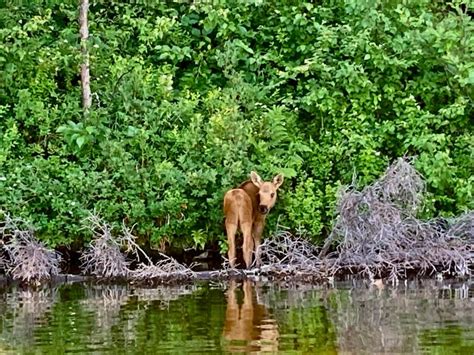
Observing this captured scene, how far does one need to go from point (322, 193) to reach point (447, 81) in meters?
2.91

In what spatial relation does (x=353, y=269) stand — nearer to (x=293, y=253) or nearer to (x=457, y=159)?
(x=293, y=253)

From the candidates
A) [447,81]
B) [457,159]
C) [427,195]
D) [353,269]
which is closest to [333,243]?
[353,269]

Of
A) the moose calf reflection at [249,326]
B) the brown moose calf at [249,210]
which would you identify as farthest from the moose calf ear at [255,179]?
the moose calf reflection at [249,326]

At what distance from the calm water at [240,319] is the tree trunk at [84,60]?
3598 mm

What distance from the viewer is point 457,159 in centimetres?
1466

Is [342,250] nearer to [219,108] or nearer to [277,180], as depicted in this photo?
[277,180]

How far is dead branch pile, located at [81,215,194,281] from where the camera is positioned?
12812 mm

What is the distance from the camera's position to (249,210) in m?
13.2

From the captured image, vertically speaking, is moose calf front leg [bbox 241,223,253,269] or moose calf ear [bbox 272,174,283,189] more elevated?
moose calf ear [bbox 272,174,283,189]

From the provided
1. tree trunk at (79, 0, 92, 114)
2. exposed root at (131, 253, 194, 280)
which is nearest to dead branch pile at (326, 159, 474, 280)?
exposed root at (131, 253, 194, 280)

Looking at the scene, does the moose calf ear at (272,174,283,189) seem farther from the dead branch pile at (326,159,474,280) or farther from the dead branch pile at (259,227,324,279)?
the dead branch pile at (326,159,474,280)

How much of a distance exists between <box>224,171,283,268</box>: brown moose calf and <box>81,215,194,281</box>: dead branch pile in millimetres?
829

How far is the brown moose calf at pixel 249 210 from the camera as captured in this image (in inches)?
519

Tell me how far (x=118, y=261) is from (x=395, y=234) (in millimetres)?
3673
